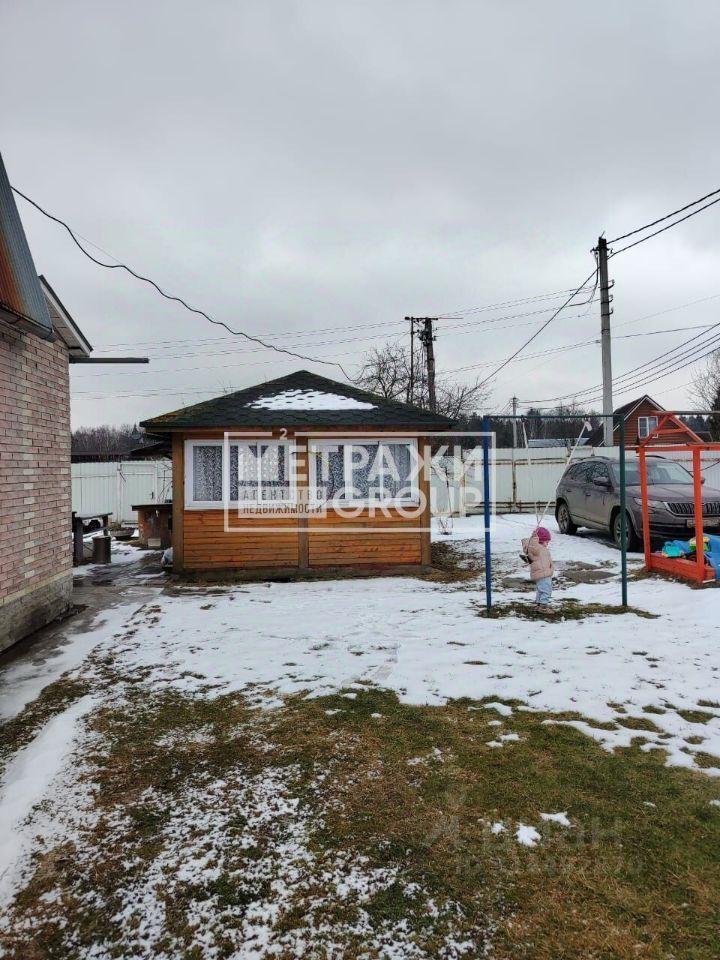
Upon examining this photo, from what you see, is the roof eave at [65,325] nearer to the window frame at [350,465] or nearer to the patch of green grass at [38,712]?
the window frame at [350,465]

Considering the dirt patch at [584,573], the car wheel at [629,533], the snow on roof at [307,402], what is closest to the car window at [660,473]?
the car wheel at [629,533]

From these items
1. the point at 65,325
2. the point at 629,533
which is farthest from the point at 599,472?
the point at 65,325

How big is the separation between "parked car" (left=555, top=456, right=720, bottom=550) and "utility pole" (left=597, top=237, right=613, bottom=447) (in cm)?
489

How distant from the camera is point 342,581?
874 cm

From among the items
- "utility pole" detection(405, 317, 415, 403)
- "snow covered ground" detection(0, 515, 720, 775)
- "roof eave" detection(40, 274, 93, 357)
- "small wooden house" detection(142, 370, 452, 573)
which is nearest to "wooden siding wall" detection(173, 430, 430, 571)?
"small wooden house" detection(142, 370, 452, 573)

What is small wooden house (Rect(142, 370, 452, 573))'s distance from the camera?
907 centimetres

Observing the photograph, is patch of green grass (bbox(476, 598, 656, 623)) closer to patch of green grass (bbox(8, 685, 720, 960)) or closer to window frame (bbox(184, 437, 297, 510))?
patch of green grass (bbox(8, 685, 720, 960))

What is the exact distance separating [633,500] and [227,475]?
734 cm

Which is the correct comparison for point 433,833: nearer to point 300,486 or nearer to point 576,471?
point 300,486

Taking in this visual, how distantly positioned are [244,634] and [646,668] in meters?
3.92

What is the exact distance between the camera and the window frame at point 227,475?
9086 mm

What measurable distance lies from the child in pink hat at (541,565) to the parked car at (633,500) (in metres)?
3.90

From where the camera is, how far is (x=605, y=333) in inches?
666

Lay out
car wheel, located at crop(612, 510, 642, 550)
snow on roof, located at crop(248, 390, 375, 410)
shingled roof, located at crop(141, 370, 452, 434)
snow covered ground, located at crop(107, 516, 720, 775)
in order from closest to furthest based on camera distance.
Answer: snow covered ground, located at crop(107, 516, 720, 775), shingled roof, located at crop(141, 370, 452, 434), snow on roof, located at crop(248, 390, 375, 410), car wheel, located at crop(612, 510, 642, 550)
